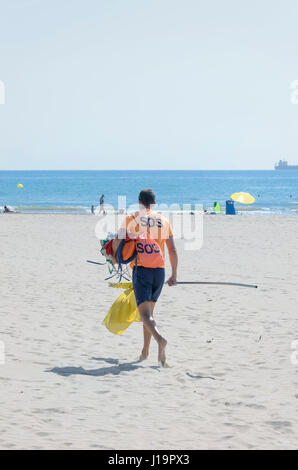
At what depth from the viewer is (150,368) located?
5.30 m

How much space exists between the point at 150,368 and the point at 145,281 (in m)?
0.82

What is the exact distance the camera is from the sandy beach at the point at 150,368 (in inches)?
150

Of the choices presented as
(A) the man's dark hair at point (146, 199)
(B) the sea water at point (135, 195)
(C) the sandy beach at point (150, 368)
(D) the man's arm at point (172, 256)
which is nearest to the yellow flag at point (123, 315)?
(C) the sandy beach at point (150, 368)

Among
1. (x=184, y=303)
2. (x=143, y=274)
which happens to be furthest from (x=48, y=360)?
(x=184, y=303)

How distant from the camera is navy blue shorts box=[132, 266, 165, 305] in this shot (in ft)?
16.9

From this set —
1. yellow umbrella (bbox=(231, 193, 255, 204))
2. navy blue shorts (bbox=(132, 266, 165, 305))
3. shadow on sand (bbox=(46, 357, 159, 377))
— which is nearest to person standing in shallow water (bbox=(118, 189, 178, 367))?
navy blue shorts (bbox=(132, 266, 165, 305))

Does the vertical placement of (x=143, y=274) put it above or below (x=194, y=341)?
above

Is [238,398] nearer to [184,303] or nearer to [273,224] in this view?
[184,303]

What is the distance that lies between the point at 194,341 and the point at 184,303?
1.97 metres

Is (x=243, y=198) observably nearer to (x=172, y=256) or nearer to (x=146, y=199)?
(x=172, y=256)

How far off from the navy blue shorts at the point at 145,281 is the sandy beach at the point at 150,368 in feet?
2.22

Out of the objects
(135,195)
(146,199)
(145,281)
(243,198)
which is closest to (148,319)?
(145,281)

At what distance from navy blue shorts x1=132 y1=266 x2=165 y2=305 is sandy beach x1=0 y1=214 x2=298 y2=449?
68 centimetres
